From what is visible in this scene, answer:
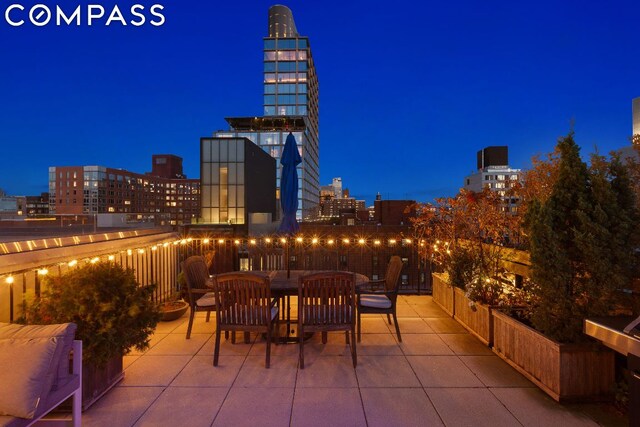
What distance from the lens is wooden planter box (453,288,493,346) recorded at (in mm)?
3969

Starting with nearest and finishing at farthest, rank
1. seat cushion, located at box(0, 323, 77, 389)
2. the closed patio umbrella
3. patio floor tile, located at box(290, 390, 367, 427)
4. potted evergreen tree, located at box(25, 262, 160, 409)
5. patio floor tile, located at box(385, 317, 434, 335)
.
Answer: seat cushion, located at box(0, 323, 77, 389) → patio floor tile, located at box(290, 390, 367, 427) → potted evergreen tree, located at box(25, 262, 160, 409) → patio floor tile, located at box(385, 317, 434, 335) → the closed patio umbrella

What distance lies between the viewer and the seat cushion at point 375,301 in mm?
4090

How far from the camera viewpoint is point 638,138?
3920 mm

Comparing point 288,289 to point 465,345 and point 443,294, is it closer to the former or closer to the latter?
point 465,345

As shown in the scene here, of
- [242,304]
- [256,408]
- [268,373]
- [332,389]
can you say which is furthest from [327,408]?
[242,304]

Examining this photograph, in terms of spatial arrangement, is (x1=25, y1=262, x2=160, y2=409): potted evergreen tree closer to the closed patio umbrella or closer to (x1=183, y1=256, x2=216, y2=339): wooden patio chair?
(x1=183, y1=256, x2=216, y2=339): wooden patio chair

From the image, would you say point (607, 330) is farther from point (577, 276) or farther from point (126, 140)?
point (126, 140)

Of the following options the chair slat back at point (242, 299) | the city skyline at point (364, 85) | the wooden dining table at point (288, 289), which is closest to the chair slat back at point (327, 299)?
the wooden dining table at point (288, 289)

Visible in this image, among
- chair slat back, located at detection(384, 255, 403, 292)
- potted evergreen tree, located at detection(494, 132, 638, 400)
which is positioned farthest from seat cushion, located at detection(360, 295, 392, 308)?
potted evergreen tree, located at detection(494, 132, 638, 400)

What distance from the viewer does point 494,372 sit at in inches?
134

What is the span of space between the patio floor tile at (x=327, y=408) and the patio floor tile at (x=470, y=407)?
651mm

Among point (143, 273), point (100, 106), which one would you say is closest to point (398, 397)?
point (143, 273)

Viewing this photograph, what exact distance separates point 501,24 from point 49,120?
12990 cm

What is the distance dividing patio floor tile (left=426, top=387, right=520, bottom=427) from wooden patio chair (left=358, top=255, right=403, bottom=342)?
3.64 feet
